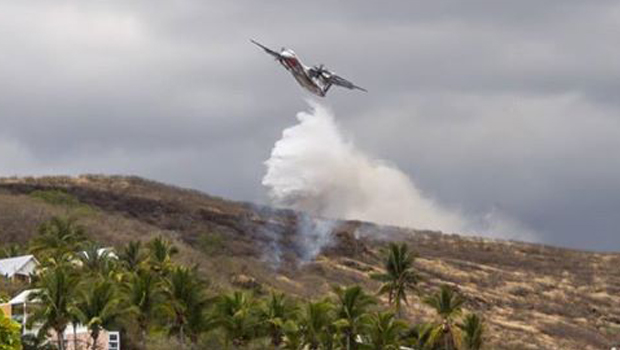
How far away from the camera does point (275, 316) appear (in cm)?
9281

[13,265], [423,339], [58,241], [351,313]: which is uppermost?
[58,241]

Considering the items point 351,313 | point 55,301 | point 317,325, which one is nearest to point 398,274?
point 351,313

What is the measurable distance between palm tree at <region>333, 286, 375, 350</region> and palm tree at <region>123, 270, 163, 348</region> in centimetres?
1143

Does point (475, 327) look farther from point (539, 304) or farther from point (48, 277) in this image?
point (539, 304)

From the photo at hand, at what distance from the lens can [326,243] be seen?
191125 millimetres

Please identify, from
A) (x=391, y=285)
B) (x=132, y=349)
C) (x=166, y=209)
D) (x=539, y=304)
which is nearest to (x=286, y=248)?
(x=166, y=209)

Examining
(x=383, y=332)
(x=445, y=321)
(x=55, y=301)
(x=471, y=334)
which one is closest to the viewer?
(x=55, y=301)

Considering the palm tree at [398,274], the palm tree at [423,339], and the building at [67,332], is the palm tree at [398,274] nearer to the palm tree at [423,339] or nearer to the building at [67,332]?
the palm tree at [423,339]

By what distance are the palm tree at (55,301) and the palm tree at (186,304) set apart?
7497 mm

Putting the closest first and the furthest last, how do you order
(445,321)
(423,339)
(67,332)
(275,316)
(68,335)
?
(275,316), (445,321), (68,335), (67,332), (423,339)

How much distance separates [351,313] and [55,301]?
1862 centimetres

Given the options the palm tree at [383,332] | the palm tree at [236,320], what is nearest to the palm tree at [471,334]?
the palm tree at [383,332]

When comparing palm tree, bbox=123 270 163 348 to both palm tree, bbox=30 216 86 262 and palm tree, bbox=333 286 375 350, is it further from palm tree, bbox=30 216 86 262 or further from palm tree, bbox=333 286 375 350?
palm tree, bbox=30 216 86 262

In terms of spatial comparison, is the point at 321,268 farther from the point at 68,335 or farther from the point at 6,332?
the point at 6,332
